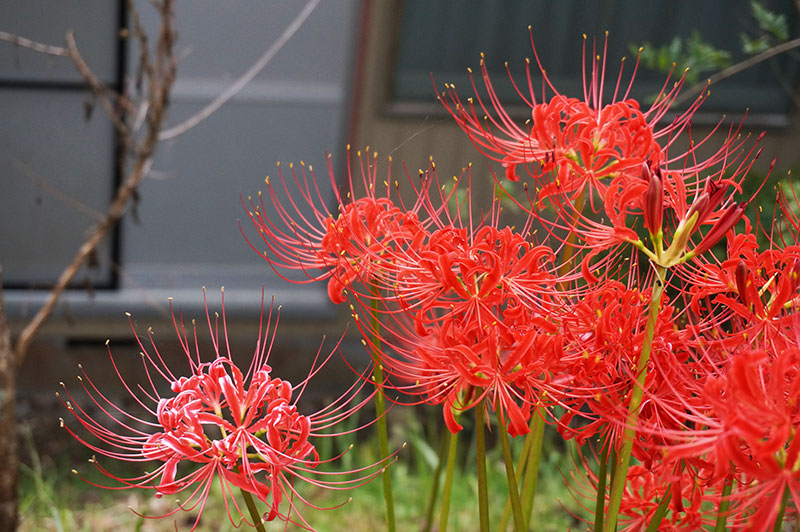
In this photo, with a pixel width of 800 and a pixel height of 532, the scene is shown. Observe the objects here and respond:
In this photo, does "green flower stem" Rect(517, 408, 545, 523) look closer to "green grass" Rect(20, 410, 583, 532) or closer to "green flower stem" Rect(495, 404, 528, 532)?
"green flower stem" Rect(495, 404, 528, 532)

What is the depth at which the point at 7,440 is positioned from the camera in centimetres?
135

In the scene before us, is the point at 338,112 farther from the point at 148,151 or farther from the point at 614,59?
the point at 614,59

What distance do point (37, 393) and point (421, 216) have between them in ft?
5.50

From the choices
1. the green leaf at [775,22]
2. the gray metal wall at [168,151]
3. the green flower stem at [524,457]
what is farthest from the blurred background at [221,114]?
the green flower stem at [524,457]

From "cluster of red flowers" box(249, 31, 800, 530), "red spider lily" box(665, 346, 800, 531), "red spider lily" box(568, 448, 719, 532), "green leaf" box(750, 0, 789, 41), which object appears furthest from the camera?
"green leaf" box(750, 0, 789, 41)

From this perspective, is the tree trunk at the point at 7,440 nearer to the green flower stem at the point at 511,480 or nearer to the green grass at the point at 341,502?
the green grass at the point at 341,502

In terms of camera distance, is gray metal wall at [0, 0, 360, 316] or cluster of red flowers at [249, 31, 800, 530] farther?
gray metal wall at [0, 0, 360, 316]

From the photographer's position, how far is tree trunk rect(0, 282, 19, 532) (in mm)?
1347

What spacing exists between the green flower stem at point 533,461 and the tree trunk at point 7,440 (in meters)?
0.99

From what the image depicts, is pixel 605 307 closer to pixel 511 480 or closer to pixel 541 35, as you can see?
pixel 511 480

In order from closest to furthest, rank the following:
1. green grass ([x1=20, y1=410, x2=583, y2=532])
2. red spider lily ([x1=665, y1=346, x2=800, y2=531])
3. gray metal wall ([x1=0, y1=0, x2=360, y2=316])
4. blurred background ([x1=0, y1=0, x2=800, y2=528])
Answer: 1. red spider lily ([x1=665, y1=346, x2=800, y2=531])
2. green grass ([x1=20, y1=410, x2=583, y2=532])
3. blurred background ([x1=0, y1=0, x2=800, y2=528])
4. gray metal wall ([x1=0, y1=0, x2=360, y2=316])

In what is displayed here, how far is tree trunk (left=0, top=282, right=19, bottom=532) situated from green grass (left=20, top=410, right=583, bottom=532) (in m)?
0.16

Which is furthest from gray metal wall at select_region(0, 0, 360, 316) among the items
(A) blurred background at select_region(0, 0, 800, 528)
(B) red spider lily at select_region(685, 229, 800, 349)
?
(B) red spider lily at select_region(685, 229, 800, 349)

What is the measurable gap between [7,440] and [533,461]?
1017mm
